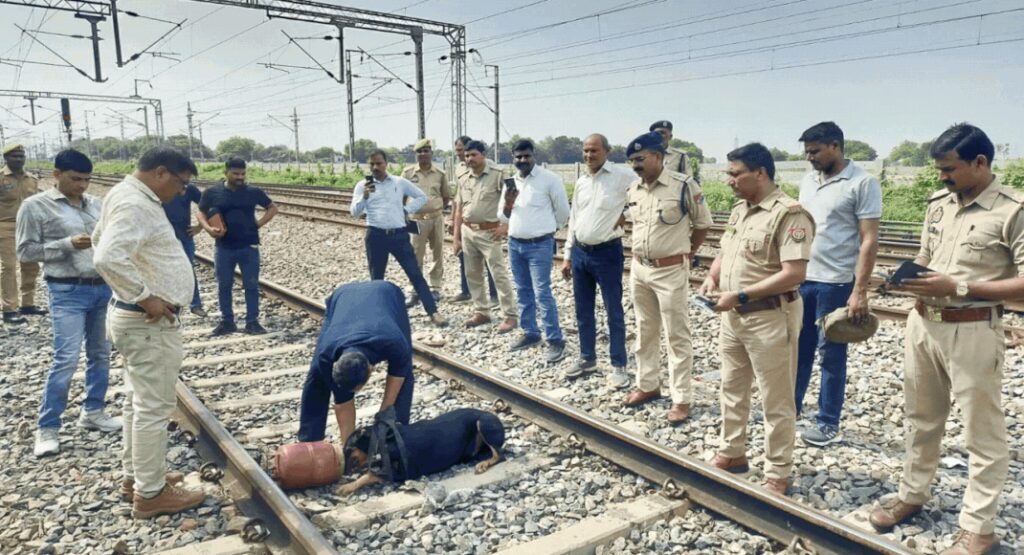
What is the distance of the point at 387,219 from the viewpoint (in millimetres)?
7824

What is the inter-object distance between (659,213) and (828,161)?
1.12 metres

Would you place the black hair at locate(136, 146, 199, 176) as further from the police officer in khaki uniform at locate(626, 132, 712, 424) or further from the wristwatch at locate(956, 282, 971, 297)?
the wristwatch at locate(956, 282, 971, 297)

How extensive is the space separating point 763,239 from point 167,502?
11.3 feet

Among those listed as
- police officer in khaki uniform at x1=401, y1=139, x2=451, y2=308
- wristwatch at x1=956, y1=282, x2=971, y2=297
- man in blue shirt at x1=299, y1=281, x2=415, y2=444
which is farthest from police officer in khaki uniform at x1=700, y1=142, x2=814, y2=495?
police officer in khaki uniform at x1=401, y1=139, x2=451, y2=308

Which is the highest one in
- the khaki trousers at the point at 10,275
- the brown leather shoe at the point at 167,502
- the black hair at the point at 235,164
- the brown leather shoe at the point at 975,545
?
the black hair at the point at 235,164

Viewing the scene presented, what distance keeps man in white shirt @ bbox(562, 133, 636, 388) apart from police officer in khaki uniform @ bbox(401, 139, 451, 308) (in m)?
3.59

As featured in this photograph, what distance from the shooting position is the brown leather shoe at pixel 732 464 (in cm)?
411

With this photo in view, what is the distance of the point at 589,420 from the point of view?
14.7 feet

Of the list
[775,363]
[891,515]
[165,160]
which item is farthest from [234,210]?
[891,515]

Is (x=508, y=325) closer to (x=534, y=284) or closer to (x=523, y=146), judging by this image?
(x=534, y=284)

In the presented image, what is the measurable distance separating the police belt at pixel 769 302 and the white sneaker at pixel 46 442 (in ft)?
14.1

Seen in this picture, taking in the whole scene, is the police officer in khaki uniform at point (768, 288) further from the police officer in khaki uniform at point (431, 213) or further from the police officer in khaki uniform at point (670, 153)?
the police officer in khaki uniform at point (431, 213)

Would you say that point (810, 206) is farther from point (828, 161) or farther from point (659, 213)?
point (659, 213)

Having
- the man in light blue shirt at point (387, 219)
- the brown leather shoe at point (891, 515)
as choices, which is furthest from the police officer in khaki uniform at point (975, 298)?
the man in light blue shirt at point (387, 219)
